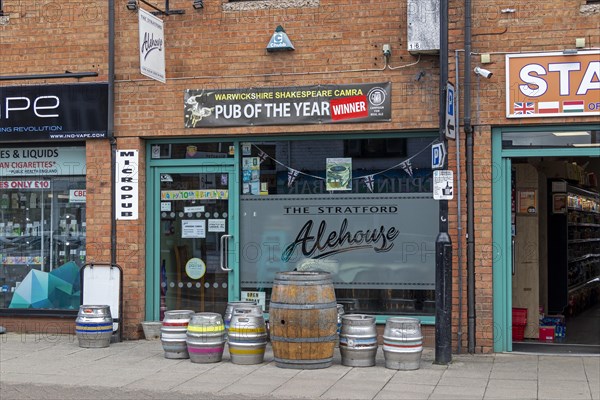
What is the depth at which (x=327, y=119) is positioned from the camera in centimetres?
1166

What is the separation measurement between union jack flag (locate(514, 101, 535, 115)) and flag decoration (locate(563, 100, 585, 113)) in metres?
0.40

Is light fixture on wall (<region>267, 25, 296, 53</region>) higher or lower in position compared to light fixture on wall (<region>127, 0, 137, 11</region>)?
lower

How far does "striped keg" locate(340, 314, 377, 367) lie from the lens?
10.0m

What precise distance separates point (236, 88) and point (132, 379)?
4408 mm

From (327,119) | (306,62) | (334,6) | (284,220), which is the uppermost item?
(334,6)

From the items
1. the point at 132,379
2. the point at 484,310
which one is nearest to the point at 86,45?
the point at 132,379

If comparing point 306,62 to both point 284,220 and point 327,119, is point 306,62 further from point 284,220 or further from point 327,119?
point 284,220

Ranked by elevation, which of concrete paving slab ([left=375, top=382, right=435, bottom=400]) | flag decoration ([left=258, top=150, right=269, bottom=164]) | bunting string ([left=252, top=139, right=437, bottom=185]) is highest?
flag decoration ([left=258, top=150, right=269, bottom=164])

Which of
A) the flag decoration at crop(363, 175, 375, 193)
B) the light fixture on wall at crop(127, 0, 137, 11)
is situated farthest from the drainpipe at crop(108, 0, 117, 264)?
the flag decoration at crop(363, 175, 375, 193)

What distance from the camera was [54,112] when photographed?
1247cm

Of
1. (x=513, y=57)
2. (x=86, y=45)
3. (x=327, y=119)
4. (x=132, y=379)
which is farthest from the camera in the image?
(x=86, y=45)

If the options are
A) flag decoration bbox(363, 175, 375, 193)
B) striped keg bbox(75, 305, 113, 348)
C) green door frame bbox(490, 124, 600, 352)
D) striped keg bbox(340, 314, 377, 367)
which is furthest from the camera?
flag decoration bbox(363, 175, 375, 193)

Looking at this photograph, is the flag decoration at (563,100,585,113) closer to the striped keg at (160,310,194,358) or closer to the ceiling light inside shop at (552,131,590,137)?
the ceiling light inside shop at (552,131,590,137)

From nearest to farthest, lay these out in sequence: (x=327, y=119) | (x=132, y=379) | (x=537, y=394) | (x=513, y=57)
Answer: (x=537, y=394) → (x=132, y=379) → (x=513, y=57) → (x=327, y=119)
